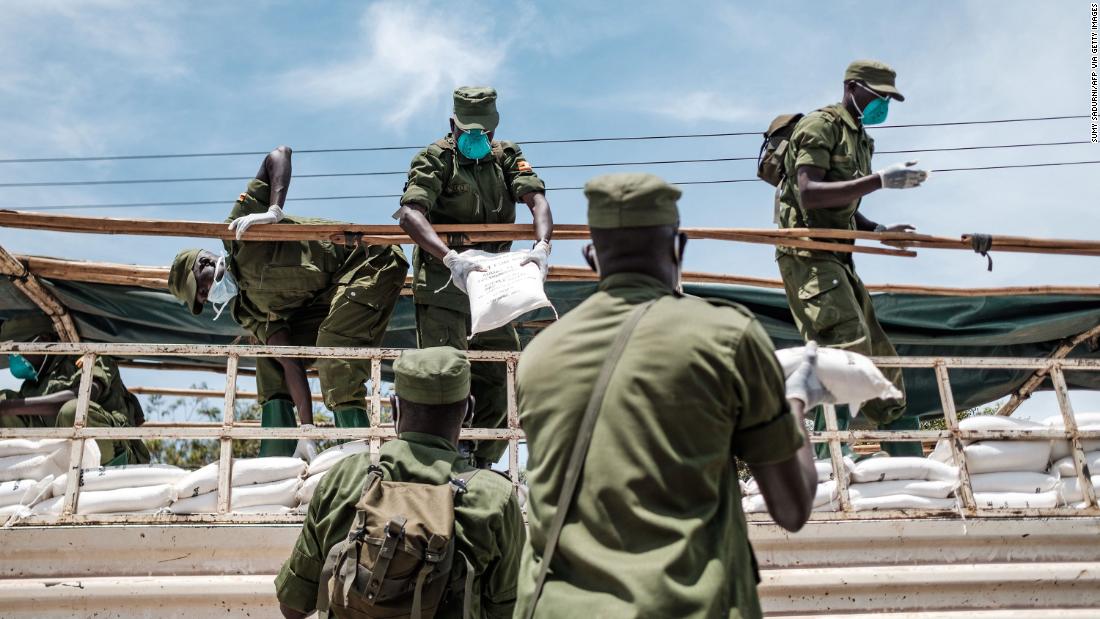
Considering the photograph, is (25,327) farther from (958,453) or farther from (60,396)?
(958,453)

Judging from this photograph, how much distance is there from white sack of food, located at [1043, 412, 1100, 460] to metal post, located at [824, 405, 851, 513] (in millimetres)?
1127

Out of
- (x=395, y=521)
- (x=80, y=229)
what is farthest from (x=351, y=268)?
(x=395, y=521)

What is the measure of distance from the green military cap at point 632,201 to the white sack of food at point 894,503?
319cm

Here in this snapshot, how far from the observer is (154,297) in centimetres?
731

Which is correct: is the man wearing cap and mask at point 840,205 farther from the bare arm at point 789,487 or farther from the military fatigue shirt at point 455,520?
the bare arm at point 789,487

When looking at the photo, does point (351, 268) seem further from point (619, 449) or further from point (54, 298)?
point (619, 449)

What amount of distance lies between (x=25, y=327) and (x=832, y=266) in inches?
201

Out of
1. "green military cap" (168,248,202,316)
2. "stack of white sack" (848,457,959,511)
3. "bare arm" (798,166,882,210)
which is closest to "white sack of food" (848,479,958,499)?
"stack of white sack" (848,457,959,511)

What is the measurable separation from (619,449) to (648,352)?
0.19 metres

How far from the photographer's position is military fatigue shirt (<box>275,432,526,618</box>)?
2973mm

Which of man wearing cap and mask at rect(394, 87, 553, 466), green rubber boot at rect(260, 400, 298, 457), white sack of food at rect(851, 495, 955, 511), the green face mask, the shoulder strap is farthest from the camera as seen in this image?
the green face mask

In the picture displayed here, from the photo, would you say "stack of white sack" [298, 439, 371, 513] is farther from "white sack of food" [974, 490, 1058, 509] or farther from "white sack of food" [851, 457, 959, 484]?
"white sack of food" [974, 490, 1058, 509]

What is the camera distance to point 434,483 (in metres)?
3.00

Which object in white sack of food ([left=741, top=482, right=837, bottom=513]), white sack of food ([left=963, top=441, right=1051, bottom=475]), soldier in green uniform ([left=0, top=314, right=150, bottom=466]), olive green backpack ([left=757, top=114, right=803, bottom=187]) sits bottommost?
white sack of food ([left=741, top=482, right=837, bottom=513])
